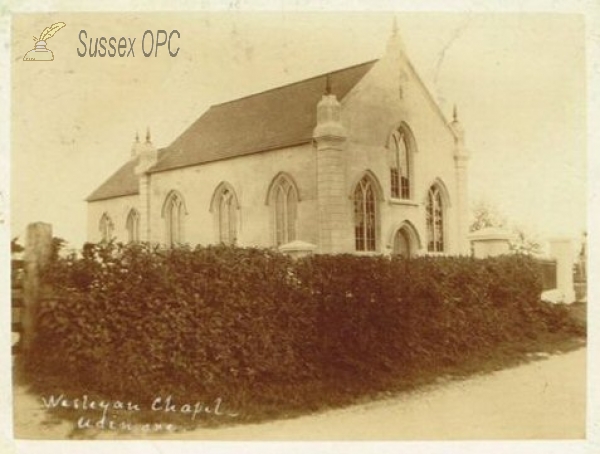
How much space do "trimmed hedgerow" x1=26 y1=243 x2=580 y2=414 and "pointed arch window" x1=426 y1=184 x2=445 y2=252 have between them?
154cm

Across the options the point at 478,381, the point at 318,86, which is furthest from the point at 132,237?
the point at 478,381

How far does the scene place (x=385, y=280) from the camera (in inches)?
316

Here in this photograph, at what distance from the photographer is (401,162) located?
33.2 ft

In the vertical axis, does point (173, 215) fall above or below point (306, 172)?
below

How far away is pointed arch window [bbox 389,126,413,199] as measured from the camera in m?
9.83

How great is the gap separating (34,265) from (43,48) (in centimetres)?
290

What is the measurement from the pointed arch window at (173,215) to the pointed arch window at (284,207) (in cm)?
159

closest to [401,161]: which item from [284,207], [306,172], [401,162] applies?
[401,162]

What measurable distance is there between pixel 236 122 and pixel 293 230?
6.67ft
